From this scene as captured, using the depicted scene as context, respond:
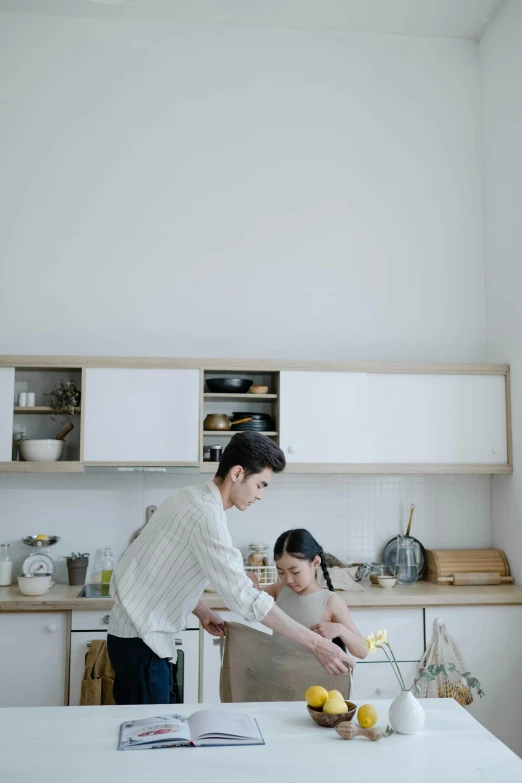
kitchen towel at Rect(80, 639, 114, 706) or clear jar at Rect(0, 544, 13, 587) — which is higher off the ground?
clear jar at Rect(0, 544, 13, 587)

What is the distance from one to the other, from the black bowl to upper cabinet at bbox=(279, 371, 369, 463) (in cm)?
21

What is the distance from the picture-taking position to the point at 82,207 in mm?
4359

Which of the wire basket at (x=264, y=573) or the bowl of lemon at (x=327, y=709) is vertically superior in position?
the wire basket at (x=264, y=573)

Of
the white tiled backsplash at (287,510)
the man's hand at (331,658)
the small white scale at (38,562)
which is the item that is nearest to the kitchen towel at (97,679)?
the small white scale at (38,562)

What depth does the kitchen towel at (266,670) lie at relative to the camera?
7.96ft

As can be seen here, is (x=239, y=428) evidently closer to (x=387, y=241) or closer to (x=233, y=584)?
(x=387, y=241)

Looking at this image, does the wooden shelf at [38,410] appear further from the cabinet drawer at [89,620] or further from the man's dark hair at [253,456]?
the man's dark hair at [253,456]

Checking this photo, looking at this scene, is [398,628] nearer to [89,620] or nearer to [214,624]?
[214,624]

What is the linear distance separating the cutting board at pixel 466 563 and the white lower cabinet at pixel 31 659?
201 cm

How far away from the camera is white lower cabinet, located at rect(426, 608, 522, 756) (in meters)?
3.75

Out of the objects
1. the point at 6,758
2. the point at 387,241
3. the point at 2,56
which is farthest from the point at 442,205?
the point at 6,758

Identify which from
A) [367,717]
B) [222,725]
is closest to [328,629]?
[367,717]

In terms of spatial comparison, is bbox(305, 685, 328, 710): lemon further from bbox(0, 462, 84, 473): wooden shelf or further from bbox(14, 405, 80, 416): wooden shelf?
bbox(14, 405, 80, 416): wooden shelf

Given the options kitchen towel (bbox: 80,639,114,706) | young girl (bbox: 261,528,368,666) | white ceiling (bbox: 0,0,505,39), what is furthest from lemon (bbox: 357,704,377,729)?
white ceiling (bbox: 0,0,505,39)
